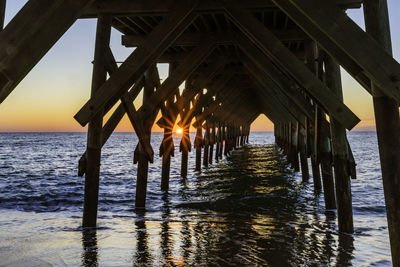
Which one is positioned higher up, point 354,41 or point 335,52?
point 335,52

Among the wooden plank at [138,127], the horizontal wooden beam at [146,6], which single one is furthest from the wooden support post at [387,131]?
the wooden plank at [138,127]

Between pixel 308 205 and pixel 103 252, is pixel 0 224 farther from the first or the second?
pixel 308 205

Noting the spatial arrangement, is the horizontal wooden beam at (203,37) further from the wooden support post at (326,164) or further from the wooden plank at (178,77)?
the wooden support post at (326,164)

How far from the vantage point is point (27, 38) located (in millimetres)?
1528

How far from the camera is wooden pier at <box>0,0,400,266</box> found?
5.47ft

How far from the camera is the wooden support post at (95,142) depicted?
4.11 m

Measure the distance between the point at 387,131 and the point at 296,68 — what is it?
1962 millimetres

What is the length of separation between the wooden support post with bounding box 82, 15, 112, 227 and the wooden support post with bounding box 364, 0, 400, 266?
3060 mm

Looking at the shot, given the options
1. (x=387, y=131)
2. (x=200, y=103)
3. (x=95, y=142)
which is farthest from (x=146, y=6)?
(x=200, y=103)

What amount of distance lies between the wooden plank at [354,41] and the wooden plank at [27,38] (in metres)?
1.39

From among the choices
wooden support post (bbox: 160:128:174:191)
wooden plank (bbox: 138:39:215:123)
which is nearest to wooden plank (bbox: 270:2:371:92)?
wooden plank (bbox: 138:39:215:123)

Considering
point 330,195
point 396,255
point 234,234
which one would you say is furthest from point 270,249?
point 330,195

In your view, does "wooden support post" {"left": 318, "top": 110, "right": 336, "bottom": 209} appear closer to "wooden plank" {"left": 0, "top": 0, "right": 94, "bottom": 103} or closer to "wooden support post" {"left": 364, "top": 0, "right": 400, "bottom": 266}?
"wooden support post" {"left": 364, "top": 0, "right": 400, "bottom": 266}

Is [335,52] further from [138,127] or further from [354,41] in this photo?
[138,127]
